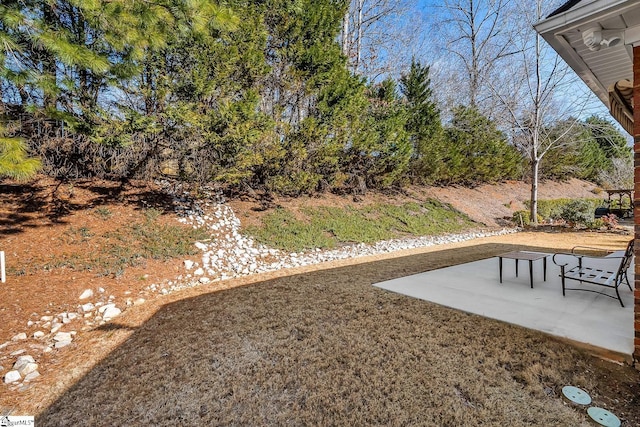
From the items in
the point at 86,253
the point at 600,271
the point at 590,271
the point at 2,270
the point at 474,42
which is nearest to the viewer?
the point at 2,270

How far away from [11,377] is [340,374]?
286cm

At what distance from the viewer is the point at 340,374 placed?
2379mm

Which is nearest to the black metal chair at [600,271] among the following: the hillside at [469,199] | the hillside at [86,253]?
the hillside at [86,253]

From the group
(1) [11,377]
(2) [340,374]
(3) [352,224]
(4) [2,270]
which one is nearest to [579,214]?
(3) [352,224]

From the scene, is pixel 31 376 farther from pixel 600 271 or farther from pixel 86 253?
pixel 600 271

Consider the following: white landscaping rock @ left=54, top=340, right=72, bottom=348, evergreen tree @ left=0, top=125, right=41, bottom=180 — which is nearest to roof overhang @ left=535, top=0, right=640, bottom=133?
evergreen tree @ left=0, top=125, right=41, bottom=180

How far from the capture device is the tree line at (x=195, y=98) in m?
4.12

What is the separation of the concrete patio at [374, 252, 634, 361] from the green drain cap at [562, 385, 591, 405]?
643mm

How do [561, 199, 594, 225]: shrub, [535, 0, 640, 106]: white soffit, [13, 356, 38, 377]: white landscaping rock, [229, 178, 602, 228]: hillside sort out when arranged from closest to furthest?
[535, 0, 640, 106]: white soffit, [13, 356, 38, 377]: white landscaping rock, [229, 178, 602, 228]: hillside, [561, 199, 594, 225]: shrub

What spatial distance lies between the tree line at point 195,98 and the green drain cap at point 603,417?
5.28 meters

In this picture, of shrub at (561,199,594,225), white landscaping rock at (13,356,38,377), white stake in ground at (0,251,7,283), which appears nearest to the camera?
white landscaping rock at (13,356,38,377)

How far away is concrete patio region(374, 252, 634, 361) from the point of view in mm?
2746

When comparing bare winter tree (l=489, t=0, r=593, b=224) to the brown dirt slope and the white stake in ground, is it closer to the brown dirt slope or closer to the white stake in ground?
the brown dirt slope

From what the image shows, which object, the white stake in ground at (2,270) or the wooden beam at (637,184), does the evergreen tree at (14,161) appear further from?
the wooden beam at (637,184)
